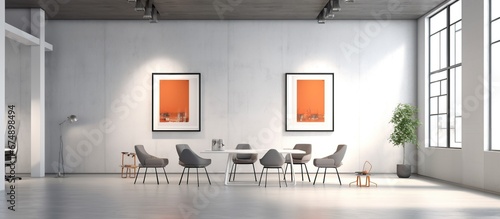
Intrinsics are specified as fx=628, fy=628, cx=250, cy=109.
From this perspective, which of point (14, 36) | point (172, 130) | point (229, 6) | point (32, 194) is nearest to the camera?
point (32, 194)

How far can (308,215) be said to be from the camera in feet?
25.1

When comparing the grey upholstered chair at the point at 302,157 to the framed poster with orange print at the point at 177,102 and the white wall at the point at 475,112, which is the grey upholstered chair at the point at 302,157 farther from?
the white wall at the point at 475,112

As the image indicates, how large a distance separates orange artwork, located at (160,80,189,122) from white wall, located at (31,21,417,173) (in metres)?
0.34

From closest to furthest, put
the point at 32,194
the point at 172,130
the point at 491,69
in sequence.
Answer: the point at 32,194
the point at 491,69
the point at 172,130

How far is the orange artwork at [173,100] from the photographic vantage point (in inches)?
604

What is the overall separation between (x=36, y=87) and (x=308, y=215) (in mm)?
8871

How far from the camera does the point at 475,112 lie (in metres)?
11.4

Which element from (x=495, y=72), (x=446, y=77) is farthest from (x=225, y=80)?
(x=495, y=72)

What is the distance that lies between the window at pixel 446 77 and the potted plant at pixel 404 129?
0.49m

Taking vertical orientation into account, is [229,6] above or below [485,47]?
above

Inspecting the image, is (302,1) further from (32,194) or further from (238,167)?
(32,194)

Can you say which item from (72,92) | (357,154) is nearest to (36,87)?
(72,92)

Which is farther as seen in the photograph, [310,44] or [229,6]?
[310,44]

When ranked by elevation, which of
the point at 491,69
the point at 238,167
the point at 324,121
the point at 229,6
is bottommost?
the point at 238,167
